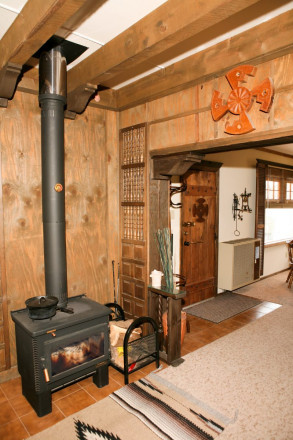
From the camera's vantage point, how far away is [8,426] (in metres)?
2.19

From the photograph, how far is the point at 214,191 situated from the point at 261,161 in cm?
157

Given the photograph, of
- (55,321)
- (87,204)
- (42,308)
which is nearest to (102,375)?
(55,321)

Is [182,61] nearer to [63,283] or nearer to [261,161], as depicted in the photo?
[63,283]

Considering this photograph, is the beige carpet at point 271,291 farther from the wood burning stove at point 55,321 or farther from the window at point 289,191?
the wood burning stove at point 55,321

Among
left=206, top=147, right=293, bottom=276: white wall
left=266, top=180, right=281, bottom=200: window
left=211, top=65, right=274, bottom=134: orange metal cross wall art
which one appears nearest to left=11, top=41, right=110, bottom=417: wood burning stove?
left=211, top=65, right=274, bottom=134: orange metal cross wall art

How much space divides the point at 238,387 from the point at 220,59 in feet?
9.20

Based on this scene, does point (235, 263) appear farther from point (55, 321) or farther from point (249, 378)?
point (55, 321)

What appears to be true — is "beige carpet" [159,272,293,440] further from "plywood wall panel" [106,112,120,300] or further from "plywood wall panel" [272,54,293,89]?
"plywood wall panel" [272,54,293,89]

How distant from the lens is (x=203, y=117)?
2.56 metres

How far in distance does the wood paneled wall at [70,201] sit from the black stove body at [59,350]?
502mm

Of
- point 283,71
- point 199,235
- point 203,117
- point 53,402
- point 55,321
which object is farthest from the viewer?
point 199,235

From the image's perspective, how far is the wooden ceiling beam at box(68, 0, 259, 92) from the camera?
5.31 ft

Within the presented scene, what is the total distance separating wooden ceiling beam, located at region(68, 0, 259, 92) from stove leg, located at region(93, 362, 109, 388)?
2.50 m

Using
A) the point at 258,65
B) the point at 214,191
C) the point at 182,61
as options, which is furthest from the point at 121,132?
the point at 214,191
